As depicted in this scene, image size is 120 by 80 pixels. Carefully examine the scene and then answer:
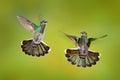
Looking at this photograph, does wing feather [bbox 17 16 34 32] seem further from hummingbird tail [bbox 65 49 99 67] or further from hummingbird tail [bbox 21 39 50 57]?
hummingbird tail [bbox 65 49 99 67]

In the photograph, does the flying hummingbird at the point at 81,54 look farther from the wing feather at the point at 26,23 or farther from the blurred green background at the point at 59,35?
the wing feather at the point at 26,23

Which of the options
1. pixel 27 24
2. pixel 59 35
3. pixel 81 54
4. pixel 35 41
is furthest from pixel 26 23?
pixel 81 54

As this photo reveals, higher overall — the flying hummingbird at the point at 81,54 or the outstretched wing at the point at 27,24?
the outstretched wing at the point at 27,24

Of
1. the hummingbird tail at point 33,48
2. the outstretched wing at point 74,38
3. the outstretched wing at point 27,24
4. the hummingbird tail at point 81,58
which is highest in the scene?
the outstretched wing at point 27,24

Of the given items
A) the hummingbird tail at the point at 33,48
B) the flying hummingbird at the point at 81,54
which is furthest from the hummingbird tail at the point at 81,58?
the hummingbird tail at the point at 33,48

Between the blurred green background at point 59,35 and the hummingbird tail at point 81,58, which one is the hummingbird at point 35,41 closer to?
the blurred green background at point 59,35

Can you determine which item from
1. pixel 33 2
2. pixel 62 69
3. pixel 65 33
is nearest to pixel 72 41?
pixel 65 33
